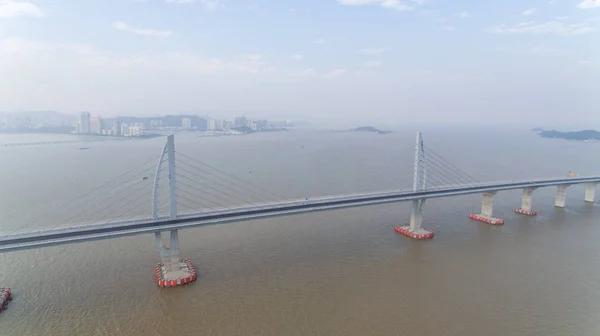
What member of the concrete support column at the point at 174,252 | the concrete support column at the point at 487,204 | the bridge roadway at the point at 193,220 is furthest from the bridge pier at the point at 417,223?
the concrete support column at the point at 174,252

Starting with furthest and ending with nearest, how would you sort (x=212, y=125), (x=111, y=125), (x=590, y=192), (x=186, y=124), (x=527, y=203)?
(x=186, y=124), (x=212, y=125), (x=111, y=125), (x=590, y=192), (x=527, y=203)

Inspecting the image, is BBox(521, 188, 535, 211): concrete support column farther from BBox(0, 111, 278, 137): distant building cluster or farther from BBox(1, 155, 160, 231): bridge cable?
BBox(0, 111, 278, 137): distant building cluster

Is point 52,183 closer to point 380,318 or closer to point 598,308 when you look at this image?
point 380,318

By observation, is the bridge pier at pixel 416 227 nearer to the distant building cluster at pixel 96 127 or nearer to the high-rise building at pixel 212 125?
the distant building cluster at pixel 96 127

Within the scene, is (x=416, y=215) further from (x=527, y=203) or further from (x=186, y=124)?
(x=186, y=124)

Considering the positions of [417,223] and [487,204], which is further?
[487,204]

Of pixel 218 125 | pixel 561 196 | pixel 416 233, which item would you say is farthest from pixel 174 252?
pixel 218 125

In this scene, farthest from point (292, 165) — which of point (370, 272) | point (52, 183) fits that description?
point (370, 272)

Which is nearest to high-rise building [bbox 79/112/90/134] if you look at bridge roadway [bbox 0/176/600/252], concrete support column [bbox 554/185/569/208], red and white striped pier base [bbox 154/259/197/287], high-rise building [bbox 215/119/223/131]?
high-rise building [bbox 215/119/223/131]
